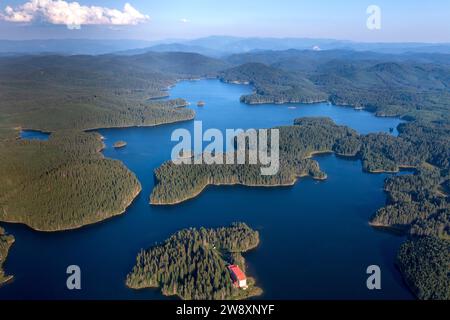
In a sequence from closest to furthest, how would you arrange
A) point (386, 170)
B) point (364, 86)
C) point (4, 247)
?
point (4, 247)
point (386, 170)
point (364, 86)

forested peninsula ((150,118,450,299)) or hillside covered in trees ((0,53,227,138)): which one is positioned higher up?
hillside covered in trees ((0,53,227,138))

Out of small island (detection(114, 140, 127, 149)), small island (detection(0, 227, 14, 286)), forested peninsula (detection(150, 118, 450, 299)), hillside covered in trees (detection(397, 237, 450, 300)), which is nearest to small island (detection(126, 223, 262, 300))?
small island (detection(0, 227, 14, 286))

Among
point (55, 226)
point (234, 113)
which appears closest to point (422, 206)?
point (55, 226)

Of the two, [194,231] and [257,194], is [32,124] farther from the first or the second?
[194,231]

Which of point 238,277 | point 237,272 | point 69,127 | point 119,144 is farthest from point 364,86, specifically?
point 238,277

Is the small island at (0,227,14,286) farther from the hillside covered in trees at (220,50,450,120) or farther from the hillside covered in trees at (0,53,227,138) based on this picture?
the hillside covered in trees at (220,50,450,120)

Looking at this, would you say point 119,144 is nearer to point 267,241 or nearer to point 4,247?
point 4,247

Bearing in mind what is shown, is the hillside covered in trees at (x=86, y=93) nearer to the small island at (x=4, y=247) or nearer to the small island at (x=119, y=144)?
the small island at (x=119, y=144)
